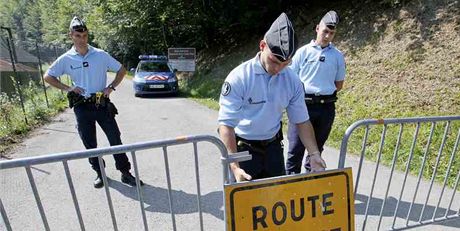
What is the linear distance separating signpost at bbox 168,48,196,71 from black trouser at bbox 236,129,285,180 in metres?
15.8

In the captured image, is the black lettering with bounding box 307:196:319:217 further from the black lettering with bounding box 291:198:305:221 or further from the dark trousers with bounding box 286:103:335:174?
the dark trousers with bounding box 286:103:335:174

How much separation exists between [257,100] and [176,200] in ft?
7.49

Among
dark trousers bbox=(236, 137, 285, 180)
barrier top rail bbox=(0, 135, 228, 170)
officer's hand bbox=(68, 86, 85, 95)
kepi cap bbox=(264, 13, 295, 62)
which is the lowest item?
dark trousers bbox=(236, 137, 285, 180)

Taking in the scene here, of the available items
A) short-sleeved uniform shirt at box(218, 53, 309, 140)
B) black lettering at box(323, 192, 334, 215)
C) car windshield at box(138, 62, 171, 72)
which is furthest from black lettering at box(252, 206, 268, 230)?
car windshield at box(138, 62, 171, 72)

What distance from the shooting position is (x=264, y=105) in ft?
8.38

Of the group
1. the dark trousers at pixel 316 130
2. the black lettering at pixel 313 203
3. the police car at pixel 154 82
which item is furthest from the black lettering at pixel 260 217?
the police car at pixel 154 82

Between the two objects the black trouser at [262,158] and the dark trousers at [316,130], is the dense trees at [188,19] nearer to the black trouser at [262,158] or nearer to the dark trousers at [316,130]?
the dark trousers at [316,130]

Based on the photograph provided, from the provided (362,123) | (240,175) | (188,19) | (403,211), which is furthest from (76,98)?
(188,19)

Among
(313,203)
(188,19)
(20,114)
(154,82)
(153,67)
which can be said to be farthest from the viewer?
(188,19)

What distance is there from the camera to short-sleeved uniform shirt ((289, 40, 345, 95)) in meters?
3.90

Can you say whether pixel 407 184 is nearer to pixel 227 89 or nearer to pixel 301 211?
pixel 301 211

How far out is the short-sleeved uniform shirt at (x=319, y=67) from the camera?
3.90 metres

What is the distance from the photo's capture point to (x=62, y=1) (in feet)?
163

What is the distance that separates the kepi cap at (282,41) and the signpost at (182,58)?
1607 centimetres
